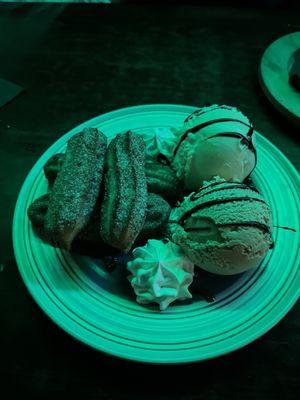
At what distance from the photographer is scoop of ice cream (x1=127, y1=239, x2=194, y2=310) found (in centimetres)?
99

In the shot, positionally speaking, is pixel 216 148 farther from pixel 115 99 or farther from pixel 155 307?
pixel 115 99

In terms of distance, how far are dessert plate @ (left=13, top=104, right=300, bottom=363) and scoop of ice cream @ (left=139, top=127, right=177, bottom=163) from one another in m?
0.31

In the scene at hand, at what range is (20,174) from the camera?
1371mm

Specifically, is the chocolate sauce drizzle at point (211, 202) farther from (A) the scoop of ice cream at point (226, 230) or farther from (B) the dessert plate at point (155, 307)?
(B) the dessert plate at point (155, 307)

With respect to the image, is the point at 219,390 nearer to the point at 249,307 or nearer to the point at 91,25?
the point at 249,307

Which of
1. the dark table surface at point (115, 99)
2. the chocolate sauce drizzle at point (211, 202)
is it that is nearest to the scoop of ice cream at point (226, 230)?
the chocolate sauce drizzle at point (211, 202)

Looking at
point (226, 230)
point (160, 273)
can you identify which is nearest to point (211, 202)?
point (226, 230)

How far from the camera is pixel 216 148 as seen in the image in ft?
3.72

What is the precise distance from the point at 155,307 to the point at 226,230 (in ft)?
0.73

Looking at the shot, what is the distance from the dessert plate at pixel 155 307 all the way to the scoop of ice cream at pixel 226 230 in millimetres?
56

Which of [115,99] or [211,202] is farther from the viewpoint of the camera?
[115,99]

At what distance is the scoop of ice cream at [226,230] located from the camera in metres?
0.98

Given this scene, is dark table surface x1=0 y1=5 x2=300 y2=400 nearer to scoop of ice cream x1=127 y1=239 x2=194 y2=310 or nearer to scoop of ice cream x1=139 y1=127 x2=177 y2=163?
scoop of ice cream x1=127 y1=239 x2=194 y2=310

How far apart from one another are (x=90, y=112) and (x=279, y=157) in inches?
26.2
